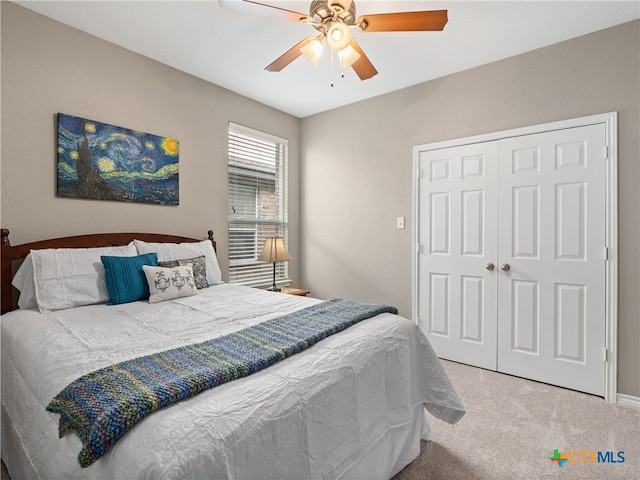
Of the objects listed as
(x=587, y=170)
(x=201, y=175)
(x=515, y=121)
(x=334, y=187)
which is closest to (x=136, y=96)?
(x=201, y=175)

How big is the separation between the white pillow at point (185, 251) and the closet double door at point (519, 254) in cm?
200

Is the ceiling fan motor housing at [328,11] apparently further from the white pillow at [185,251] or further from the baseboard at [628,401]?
the baseboard at [628,401]

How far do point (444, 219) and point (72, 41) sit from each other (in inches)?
132

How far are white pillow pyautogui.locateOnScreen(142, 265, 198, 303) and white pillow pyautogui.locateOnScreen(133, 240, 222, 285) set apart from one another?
26 centimetres

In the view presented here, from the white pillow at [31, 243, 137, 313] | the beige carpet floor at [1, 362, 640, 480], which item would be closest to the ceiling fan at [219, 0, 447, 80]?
the white pillow at [31, 243, 137, 313]

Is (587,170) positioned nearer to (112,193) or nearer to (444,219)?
(444,219)

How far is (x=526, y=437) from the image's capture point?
201 centimetres

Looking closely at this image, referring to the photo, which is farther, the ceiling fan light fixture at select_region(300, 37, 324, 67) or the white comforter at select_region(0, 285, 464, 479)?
the ceiling fan light fixture at select_region(300, 37, 324, 67)

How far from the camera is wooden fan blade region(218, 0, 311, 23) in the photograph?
1730mm

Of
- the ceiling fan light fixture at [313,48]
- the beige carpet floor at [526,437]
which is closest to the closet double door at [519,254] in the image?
the beige carpet floor at [526,437]

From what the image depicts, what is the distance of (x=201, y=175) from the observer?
3.32 meters

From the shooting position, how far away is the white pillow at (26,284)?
207 centimetres

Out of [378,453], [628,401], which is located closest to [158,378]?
[378,453]
